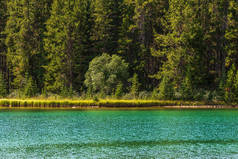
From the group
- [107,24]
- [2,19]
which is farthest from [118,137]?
[2,19]

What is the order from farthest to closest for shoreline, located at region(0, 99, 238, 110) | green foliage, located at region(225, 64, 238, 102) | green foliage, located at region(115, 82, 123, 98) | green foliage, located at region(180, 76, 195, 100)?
green foliage, located at region(180, 76, 195, 100), green foliage, located at region(115, 82, 123, 98), green foliage, located at region(225, 64, 238, 102), shoreline, located at region(0, 99, 238, 110)

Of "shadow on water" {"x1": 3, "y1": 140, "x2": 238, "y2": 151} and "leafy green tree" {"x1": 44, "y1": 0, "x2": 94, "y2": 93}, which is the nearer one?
"shadow on water" {"x1": 3, "y1": 140, "x2": 238, "y2": 151}

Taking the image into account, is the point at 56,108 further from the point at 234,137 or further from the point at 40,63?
the point at 234,137

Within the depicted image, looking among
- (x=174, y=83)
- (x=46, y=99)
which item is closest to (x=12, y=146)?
(x=46, y=99)

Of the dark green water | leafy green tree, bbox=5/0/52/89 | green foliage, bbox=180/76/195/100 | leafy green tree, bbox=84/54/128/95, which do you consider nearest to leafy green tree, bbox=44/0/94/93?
leafy green tree, bbox=5/0/52/89

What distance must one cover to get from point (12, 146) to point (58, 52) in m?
47.2

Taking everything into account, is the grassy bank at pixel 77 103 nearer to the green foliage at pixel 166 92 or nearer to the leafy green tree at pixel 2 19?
the green foliage at pixel 166 92

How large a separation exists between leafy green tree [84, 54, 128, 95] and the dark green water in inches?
804

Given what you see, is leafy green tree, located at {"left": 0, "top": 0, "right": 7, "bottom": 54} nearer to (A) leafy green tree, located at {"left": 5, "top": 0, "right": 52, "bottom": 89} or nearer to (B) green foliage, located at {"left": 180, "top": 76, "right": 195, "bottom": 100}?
(A) leafy green tree, located at {"left": 5, "top": 0, "right": 52, "bottom": 89}

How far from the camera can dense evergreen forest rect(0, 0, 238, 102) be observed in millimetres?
67000

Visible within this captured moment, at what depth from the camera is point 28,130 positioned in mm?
35781

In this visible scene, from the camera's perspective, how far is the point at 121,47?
76.2m

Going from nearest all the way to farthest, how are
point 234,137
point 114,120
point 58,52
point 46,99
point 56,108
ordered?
point 234,137, point 114,120, point 56,108, point 46,99, point 58,52

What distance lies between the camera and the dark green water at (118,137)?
82.6 ft
